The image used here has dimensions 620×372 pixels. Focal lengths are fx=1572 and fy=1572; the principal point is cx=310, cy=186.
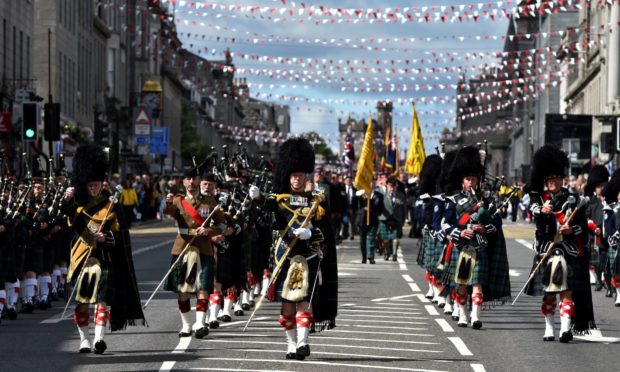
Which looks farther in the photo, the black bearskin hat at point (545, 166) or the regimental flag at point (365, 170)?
the regimental flag at point (365, 170)

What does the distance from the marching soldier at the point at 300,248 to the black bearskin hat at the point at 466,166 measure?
369cm

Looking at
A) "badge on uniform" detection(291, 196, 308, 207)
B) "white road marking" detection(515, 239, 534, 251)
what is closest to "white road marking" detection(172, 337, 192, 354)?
"badge on uniform" detection(291, 196, 308, 207)

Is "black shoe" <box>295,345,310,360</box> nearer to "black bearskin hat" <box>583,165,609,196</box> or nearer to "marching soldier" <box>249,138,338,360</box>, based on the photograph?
"marching soldier" <box>249,138,338,360</box>

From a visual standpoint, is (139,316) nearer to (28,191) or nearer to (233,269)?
(233,269)

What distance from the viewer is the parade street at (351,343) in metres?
13.1

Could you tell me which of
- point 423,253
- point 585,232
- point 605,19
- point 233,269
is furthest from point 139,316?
point 605,19

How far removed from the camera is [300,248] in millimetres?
13586

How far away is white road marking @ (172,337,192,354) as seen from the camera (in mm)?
14023

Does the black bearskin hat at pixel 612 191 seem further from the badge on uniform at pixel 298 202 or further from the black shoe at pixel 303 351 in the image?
the black shoe at pixel 303 351

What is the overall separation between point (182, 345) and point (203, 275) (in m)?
0.97

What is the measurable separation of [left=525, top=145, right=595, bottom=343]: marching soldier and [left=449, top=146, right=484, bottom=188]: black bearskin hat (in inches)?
42.0

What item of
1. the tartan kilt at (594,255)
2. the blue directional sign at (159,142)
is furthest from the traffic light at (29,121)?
the blue directional sign at (159,142)

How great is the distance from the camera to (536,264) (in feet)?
→ 52.3

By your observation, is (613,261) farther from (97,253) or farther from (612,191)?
(97,253)
